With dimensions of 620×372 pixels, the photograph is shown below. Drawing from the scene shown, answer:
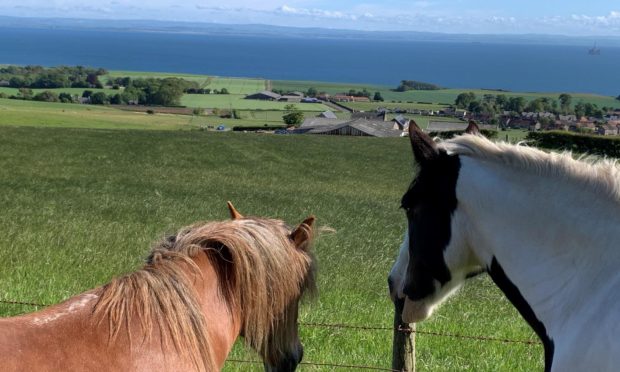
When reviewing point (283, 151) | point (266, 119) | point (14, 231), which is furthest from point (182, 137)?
point (266, 119)

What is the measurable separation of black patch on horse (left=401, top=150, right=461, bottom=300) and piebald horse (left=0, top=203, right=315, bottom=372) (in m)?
0.51

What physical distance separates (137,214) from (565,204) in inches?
600

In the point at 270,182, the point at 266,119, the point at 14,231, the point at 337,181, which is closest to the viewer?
the point at 14,231

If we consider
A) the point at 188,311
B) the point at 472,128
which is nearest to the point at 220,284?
the point at 188,311

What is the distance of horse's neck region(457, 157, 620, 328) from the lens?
2.77 meters

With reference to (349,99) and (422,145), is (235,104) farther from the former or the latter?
(422,145)

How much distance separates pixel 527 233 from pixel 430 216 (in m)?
0.42

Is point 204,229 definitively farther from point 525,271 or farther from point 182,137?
point 182,137

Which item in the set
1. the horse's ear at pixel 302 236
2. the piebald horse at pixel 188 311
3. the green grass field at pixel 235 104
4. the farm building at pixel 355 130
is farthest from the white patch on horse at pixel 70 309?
the green grass field at pixel 235 104

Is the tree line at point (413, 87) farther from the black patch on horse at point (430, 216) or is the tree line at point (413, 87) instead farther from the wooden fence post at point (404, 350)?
the black patch on horse at point (430, 216)

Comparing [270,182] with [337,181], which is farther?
[337,181]

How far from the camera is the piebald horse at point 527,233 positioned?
8.93 ft

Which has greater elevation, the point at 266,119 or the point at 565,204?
the point at 565,204

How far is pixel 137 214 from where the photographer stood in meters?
17.1
